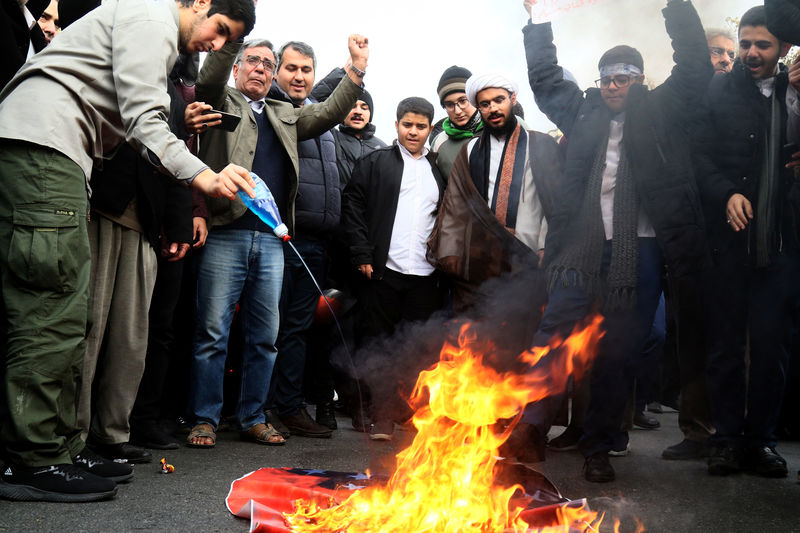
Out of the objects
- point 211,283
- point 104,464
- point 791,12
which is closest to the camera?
point 104,464

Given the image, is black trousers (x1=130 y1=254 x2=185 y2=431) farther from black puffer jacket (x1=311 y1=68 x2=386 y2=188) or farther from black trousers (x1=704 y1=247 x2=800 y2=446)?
black trousers (x1=704 y1=247 x2=800 y2=446)

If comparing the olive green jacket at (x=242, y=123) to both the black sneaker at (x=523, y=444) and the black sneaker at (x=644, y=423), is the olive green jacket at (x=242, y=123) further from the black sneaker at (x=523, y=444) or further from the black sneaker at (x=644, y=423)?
the black sneaker at (x=644, y=423)

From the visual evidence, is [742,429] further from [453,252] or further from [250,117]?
[250,117]

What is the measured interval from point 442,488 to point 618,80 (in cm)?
279

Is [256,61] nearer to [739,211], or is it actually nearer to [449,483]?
[739,211]

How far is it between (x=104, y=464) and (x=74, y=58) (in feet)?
6.10

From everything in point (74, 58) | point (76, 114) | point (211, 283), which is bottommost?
point (211, 283)

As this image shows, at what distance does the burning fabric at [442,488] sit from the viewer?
2.71 metres

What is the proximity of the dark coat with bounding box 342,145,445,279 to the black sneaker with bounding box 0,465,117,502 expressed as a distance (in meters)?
2.61

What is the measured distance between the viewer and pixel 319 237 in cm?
539

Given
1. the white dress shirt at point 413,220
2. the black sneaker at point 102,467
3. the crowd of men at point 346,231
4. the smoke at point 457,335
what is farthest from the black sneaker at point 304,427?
the black sneaker at point 102,467

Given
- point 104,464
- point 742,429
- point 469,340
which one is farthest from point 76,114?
point 742,429

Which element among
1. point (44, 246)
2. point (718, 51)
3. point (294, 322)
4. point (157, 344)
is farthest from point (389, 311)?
point (718, 51)

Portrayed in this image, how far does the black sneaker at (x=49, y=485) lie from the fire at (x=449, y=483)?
864 mm
